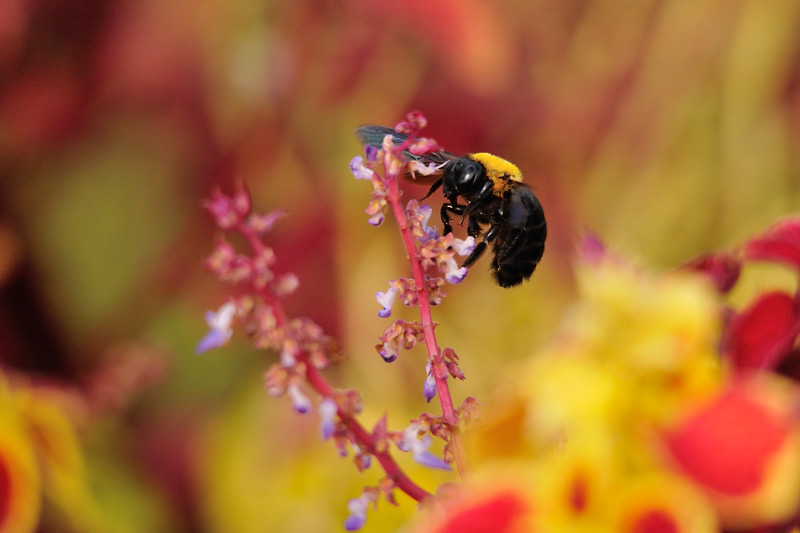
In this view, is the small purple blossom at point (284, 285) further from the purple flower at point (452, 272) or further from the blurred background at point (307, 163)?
the blurred background at point (307, 163)

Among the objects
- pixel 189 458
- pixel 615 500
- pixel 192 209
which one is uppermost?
pixel 192 209

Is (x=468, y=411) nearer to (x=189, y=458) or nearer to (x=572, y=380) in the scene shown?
(x=572, y=380)

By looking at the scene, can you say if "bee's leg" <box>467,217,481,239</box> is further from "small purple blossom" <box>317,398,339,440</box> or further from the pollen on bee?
"small purple blossom" <box>317,398,339,440</box>

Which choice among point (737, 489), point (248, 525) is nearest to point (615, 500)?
point (737, 489)

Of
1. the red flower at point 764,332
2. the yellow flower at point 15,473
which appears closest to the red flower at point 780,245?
the red flower at point 764,332

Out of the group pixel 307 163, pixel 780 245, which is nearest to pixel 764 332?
pixel 780 245

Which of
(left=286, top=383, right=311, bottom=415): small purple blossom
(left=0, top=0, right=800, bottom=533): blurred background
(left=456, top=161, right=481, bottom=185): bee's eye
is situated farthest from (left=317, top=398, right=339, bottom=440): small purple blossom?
(left=0, top=0, right=800, bottom=533): blurred background

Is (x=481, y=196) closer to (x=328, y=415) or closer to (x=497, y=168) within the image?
(x=497, y=168)
